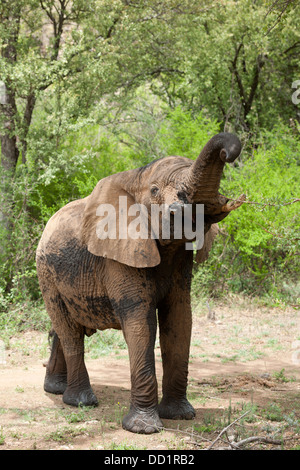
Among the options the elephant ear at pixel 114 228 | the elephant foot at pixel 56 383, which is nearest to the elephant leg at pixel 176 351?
the elephant ear at pixel 114 228

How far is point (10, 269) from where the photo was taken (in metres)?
11.1

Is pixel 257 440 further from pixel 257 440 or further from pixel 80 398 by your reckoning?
pixel 80 398

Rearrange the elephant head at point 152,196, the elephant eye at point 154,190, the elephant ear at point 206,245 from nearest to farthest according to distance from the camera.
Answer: the elephant head at point 152,196, the elephant eye at point 154,190, the elephant ear at point 206,245

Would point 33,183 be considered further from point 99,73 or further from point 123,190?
point 123,190

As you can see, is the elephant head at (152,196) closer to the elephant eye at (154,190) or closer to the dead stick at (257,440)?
the elephant eye at (154,190)

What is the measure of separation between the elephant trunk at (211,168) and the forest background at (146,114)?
151 inches

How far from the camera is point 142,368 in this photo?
5488 mm

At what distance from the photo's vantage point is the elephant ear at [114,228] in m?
5.34

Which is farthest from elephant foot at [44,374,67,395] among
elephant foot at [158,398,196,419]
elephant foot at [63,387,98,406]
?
elephant foot at [158,398,196,419]

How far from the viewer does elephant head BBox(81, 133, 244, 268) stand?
4.70m

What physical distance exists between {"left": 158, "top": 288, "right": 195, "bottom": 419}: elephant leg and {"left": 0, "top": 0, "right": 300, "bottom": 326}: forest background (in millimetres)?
2829

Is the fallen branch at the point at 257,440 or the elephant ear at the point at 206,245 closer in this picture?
the fallen branch at the point at 257,440

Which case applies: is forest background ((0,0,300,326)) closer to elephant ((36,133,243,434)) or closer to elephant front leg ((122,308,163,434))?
elephant ((36,133,243,434))

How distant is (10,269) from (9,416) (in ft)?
17.8
